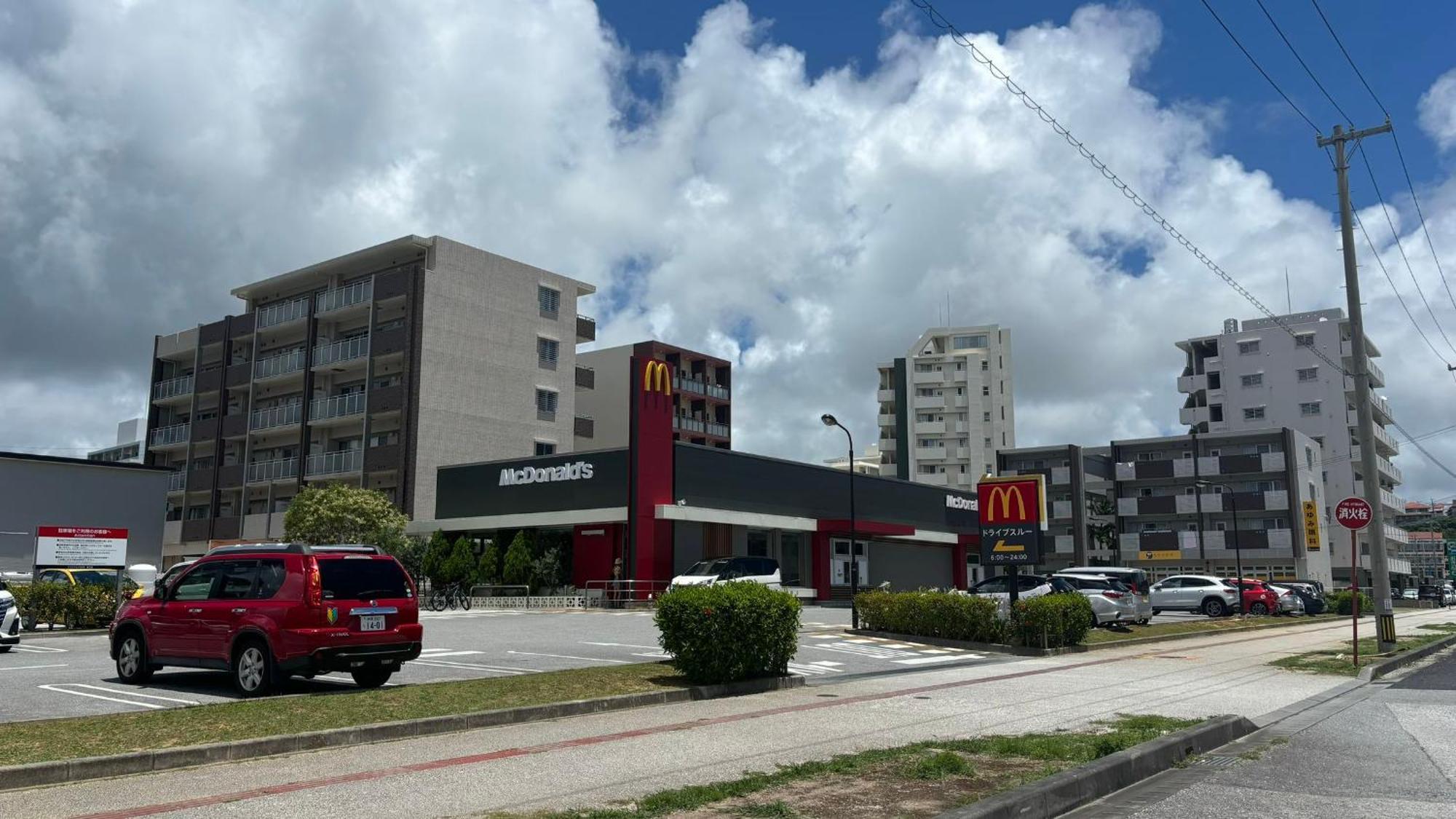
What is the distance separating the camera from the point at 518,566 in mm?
40656

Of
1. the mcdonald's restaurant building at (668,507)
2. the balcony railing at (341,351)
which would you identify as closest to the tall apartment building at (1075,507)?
the mcdonald's restaurant building at (668,507)

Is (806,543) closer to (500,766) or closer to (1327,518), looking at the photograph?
(500,766)

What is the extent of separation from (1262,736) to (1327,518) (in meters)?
86.6

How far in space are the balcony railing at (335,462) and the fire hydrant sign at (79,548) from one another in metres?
29.3

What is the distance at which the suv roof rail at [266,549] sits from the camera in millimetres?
13109

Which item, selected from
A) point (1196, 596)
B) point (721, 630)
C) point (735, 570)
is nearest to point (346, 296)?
point (735, 570)

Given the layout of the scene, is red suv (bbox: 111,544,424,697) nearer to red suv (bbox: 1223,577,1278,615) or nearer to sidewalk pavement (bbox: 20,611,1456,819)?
sidewalk pavement (bbox: 20,611,1456,819)

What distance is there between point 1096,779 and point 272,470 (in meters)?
57.2

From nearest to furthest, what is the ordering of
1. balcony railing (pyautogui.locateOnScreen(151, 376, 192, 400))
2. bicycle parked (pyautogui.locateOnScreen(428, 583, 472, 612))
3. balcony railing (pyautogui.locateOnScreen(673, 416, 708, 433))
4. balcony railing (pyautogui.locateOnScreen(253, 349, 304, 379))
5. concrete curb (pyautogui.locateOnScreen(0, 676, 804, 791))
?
1. concrete curb (pyautogui.locateOnScreen(0, 676, 804, 791))
2. bicycle parked (pyautogui.locateOnScreen(428, 583, 472, 612))
3. balcony railing (pyautogui.locateOnScreen(253, 349, 304, 379))
4. balcony railing (pyautogui.locateOnScreen(151, 376, 192, 400))
5. balcony railing (pyautogui.locateOnScreen(673, 416, 708, 433))

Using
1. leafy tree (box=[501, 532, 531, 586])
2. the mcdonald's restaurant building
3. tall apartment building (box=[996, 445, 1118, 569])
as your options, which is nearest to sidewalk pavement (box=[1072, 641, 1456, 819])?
the mcdonald's restaurant building

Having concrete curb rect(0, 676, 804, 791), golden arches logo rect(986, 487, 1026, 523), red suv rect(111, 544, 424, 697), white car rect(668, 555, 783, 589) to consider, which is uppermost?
golden arches logo rect(986, 487, 1026, 523)

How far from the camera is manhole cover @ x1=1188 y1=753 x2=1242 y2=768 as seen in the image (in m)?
8.99

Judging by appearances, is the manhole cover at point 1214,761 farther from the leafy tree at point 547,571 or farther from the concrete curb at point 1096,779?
the leafy tree at point 547,571

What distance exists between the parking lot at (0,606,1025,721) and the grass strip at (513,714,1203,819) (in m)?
4.71
